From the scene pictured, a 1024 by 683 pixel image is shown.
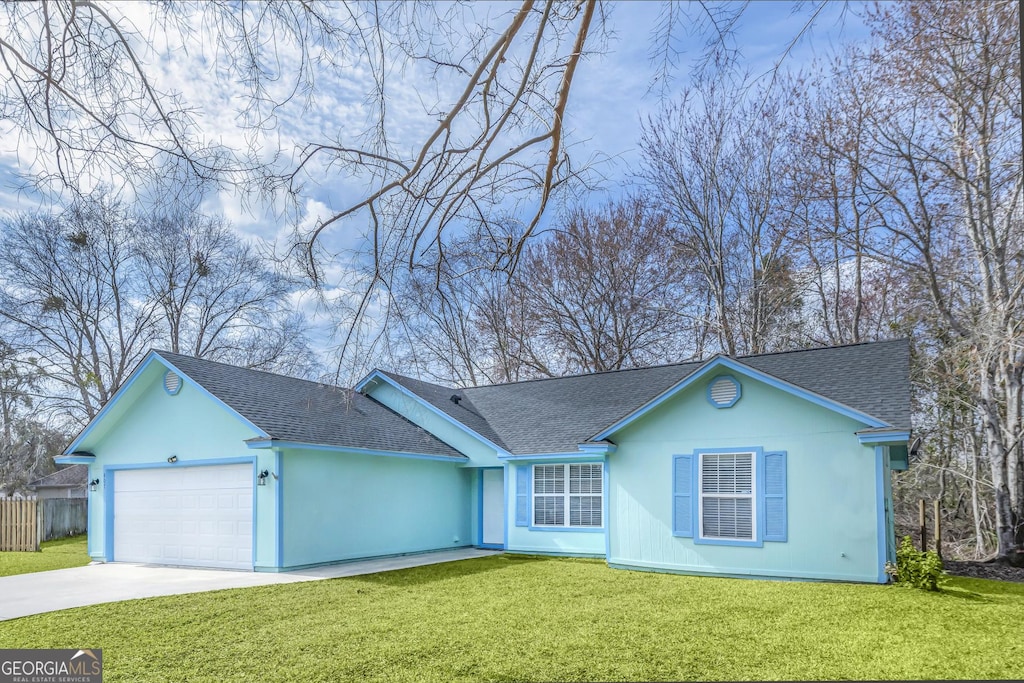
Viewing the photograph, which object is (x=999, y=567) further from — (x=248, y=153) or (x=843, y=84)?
(x=248, y=153)

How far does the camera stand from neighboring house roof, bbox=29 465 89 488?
2733 cm

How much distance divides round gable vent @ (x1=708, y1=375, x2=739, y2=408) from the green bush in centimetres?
304

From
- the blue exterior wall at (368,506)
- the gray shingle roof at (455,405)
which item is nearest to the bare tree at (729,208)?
the gray shingle roof at (455,405)

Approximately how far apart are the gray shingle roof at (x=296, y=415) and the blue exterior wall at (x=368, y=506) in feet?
1.08

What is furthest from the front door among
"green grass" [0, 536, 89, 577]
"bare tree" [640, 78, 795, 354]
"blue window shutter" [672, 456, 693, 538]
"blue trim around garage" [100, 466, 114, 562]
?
"green grass" [0, 536, 89, 577]

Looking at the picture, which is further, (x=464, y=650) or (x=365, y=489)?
(x=365, y=489)

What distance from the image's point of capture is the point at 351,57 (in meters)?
4.43

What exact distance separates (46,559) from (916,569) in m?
15.7

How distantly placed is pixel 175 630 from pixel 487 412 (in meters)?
10.5

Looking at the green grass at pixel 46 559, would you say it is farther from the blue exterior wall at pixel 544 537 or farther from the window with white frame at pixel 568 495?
the window with white frame at pixel 568 495

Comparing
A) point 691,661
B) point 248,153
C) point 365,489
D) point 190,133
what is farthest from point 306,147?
point 365,489

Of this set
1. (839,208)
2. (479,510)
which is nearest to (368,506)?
(479,510)

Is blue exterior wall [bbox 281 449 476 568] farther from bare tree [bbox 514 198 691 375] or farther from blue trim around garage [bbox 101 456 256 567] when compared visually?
bare tree [bbox 514 198 691 375]

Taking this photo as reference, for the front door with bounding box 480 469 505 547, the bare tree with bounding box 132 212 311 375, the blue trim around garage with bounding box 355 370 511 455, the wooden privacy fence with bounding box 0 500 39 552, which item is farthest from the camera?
the wooden privacy fence with bounding box 0 500 39 552
